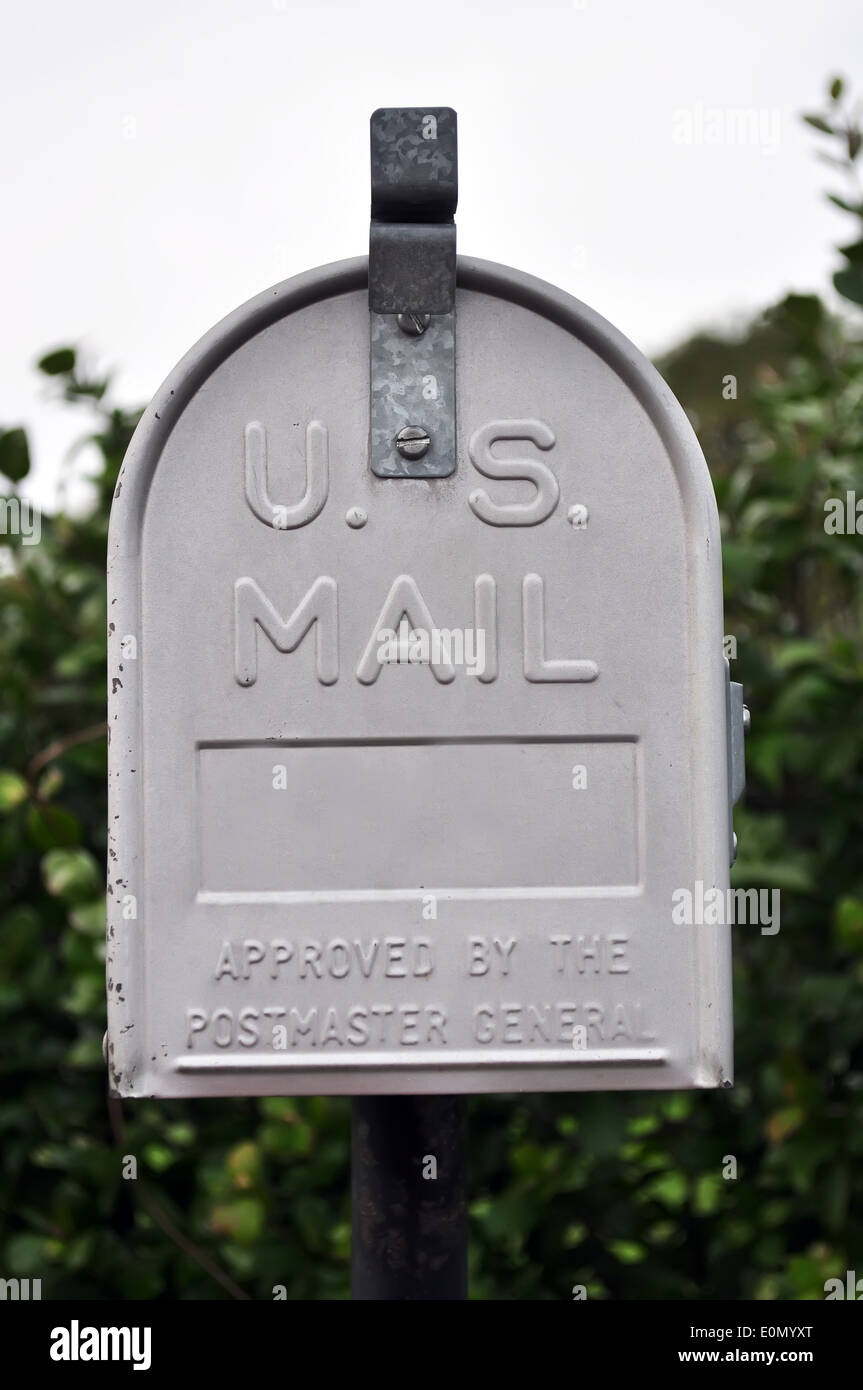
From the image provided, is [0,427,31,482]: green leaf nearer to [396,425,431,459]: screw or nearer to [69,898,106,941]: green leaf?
[69,898,106,941]: green leaf

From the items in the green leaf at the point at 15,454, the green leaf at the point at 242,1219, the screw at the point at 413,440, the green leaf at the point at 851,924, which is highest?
the green leaf at the point at 15,454

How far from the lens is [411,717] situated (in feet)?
3.58

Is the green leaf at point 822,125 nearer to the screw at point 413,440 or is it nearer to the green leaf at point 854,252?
the green leaf at point 854,252

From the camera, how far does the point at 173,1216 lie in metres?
1.92

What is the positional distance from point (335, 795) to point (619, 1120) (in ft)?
2.86

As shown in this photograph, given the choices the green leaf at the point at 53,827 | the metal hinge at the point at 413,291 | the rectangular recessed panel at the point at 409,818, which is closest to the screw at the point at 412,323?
the metal hinge at the point at 413,291

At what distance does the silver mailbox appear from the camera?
109cm

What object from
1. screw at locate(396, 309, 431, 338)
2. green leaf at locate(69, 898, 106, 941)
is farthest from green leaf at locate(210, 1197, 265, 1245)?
screw at locate(396, 309, 431, 338)

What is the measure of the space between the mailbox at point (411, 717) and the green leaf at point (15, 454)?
877mm

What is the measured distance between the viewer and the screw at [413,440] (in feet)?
3.59

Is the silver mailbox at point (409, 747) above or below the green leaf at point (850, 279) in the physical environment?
below

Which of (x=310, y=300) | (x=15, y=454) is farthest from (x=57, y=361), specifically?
(x=310, y=300)

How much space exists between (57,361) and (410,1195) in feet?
4.73
